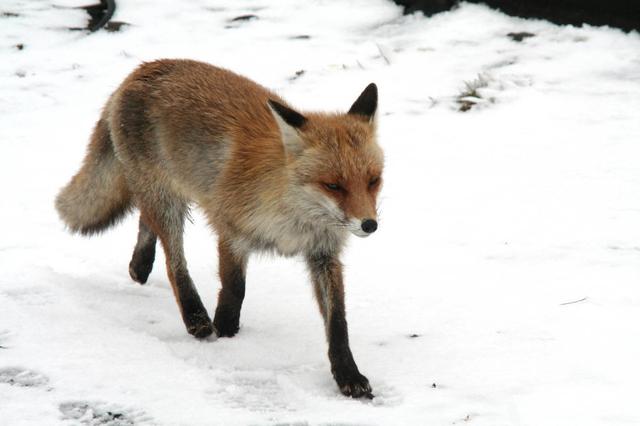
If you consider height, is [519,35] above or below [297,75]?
above

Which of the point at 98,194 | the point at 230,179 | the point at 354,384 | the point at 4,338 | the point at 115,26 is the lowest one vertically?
the point at 354,384

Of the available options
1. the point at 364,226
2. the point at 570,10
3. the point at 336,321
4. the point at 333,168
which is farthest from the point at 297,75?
the point at 364,226

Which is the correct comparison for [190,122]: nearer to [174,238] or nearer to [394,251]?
[174,238]

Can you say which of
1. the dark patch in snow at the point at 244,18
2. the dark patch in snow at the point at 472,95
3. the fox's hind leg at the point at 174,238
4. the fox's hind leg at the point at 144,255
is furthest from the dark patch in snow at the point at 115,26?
the fox's hind leg at the point at 174,238

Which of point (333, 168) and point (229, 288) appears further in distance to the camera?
point (229, 288)

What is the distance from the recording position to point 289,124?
Answer: 3.81m

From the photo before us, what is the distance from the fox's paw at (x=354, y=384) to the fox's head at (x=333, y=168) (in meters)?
0.65

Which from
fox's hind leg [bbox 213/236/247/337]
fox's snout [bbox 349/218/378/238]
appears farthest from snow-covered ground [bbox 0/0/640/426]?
fox's snout [bbox 349/218/378/238]

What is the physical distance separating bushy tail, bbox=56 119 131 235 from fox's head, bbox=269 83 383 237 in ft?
4.92

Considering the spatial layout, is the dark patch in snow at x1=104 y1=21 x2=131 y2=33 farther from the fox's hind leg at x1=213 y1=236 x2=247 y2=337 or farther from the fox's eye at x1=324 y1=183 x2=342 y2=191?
the fox's eye at x1=324 y1=183 x2=342 y2=191

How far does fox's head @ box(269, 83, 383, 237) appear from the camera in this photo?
3531 millimetres

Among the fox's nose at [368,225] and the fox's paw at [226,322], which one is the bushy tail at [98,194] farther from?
the fox's nose at [368,225]

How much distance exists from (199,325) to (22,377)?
3.68 feet

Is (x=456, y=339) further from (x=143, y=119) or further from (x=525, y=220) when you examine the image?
(x=143, y=119)
